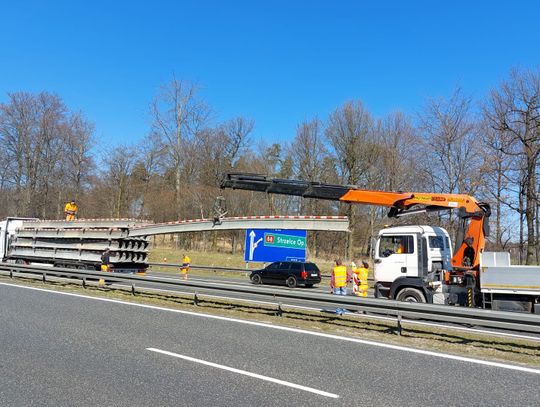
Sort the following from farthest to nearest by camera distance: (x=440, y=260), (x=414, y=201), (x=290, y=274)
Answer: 1. (x=290, y=274)
2. (x=414, y=201)
3. (x=440, y=260)

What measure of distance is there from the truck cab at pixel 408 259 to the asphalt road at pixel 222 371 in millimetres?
4936

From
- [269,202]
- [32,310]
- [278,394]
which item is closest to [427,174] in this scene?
[269,202]

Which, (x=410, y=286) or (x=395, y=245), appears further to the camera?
(x=395, y=245)

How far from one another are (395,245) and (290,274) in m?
12.3

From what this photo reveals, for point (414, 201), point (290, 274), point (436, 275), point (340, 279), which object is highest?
point (414, 201)

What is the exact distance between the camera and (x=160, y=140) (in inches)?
1988

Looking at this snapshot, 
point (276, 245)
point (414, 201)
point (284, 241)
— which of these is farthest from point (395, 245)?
point (276, 245)

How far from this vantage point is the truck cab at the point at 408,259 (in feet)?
41.6

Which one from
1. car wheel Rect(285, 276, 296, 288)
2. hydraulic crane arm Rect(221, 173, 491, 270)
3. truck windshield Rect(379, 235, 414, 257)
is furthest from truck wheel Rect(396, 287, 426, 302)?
car wheel Rect(285, 276, 296, 288)

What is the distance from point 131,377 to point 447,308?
5992 millimetres

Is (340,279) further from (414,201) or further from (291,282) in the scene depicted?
(291,282)

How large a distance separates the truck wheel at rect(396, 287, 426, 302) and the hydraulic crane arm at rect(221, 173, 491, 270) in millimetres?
1328

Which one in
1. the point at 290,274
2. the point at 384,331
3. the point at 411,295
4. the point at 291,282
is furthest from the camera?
the point at 290,274

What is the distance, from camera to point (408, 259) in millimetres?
13094
